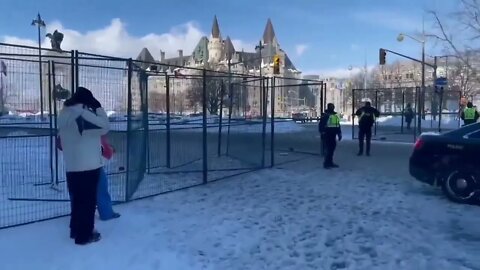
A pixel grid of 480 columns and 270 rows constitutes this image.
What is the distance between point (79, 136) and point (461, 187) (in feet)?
21.3

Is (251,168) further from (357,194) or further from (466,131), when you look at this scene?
(466,131)

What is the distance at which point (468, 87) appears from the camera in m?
55.2

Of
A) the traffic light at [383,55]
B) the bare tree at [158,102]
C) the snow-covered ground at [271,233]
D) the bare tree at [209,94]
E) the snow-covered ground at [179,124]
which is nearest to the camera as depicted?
the snow-covered ground at [271,233]

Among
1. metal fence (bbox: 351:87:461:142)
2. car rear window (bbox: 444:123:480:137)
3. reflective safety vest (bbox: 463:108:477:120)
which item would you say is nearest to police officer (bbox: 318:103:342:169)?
car rear window (bbox: 444:123:480:137)

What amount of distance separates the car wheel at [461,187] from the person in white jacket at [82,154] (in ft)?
20.1

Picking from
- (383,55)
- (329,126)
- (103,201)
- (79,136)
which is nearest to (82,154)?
(79,136)

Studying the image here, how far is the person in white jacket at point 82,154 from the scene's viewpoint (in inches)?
230

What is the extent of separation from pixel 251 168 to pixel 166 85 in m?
3.09

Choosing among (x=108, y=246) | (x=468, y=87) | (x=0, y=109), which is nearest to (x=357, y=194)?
(x=108, y=246)

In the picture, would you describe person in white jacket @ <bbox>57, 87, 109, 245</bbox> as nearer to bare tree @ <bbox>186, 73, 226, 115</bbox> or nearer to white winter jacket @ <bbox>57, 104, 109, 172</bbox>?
white winter jacket @ <bbox>57, 104, 109, 172</bbox>

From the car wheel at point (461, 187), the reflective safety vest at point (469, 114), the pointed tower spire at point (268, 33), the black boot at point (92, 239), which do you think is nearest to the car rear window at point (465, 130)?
the car wheel at point (461, 187)

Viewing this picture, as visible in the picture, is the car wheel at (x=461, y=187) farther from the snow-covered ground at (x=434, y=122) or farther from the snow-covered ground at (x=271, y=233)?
the snow-covered ground at (x=434, y=122)

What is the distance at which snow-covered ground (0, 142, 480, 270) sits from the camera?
5.54 meters

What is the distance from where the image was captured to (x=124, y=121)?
346 inches
